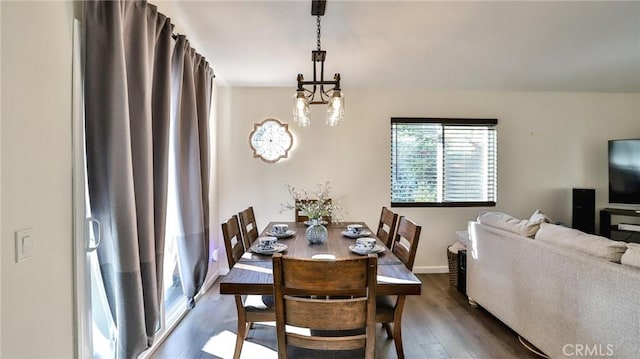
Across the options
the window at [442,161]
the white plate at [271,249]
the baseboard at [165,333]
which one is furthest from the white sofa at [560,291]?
the baseboard at [165,333]

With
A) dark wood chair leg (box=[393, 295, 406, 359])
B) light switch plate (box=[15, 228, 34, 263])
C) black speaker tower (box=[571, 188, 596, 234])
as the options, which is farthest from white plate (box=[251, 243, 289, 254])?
black speaker tower (box=[571, 188, 596, 234])

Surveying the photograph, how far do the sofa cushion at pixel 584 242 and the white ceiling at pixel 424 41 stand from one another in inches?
62.8

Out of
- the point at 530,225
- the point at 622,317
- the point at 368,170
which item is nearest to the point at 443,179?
the point at 368,170

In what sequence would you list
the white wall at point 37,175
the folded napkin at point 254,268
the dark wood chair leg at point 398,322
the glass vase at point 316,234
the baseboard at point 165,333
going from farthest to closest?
1. the glass vase at point 316,234
2. the baseboard at point 165,333
3. the dark wood chair leg at point 398,322
4. the folded napkin at point 254,268
5. the white wall at point 37,175

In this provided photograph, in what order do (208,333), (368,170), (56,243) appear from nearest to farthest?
(56,243) → (208,333) → (368,170)

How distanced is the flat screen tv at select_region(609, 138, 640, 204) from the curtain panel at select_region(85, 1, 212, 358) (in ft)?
17.1

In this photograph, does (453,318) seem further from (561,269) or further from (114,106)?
(114,106)

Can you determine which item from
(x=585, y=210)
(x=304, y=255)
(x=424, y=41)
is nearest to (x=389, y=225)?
(x=304, y=255)

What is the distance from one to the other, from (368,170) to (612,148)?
3.20 m

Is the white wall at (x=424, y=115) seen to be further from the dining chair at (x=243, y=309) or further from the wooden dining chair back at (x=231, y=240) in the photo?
the dining chair at (x=243, y=309)

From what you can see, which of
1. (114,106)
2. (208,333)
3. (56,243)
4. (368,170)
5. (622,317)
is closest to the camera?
(56,243)

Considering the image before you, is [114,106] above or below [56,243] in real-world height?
above

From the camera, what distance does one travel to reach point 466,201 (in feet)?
13.2

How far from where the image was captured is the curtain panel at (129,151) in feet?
4.78
